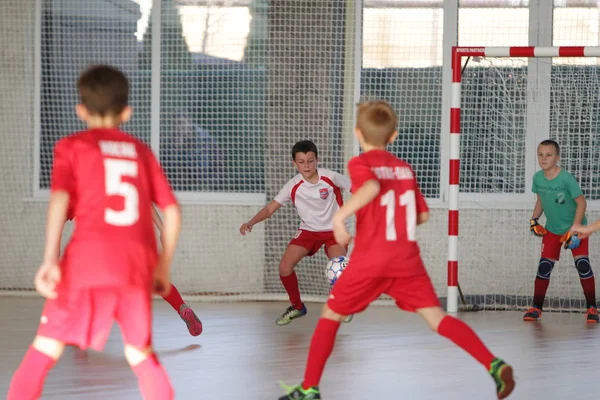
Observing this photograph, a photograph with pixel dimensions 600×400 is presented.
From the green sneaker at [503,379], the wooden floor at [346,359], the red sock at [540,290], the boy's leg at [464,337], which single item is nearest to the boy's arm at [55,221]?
the wooden floor at [346,359]

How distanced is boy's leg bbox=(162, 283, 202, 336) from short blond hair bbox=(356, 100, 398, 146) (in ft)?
7.23

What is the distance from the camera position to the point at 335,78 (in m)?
7.78

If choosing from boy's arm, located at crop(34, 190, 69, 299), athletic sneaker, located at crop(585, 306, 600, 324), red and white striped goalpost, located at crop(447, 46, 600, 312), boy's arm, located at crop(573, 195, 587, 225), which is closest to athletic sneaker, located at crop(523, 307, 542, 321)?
athletic sneaker, located at crop(585, 306, 600, 324)

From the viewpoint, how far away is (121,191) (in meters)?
2.69

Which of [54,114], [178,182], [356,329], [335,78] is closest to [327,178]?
[356,329]

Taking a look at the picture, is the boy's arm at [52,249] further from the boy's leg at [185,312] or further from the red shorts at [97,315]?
the boy's leg at [185,312]

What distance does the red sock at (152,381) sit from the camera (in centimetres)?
272

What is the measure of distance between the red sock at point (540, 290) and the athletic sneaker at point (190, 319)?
2612 millimetres

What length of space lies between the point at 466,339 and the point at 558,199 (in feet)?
10.7

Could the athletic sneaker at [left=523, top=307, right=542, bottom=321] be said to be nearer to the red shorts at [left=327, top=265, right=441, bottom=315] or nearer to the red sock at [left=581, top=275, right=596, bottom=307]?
the red sock at [left=581, top=275, right=596, bottom=307]

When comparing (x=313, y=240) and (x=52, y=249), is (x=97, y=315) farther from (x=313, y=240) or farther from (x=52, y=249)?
(x=313, y=240)

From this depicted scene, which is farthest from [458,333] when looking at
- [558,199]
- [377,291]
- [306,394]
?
[558,199]

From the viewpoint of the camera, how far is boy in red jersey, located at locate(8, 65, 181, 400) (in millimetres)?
2643

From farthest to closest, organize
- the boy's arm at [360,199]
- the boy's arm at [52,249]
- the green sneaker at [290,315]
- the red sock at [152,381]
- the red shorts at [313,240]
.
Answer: the green sneaker at [290,315] → the red shorts at [313,240] → the boy's arm at [360,199] → the red sock at [152,381] → the boy's arm at [52,249]
